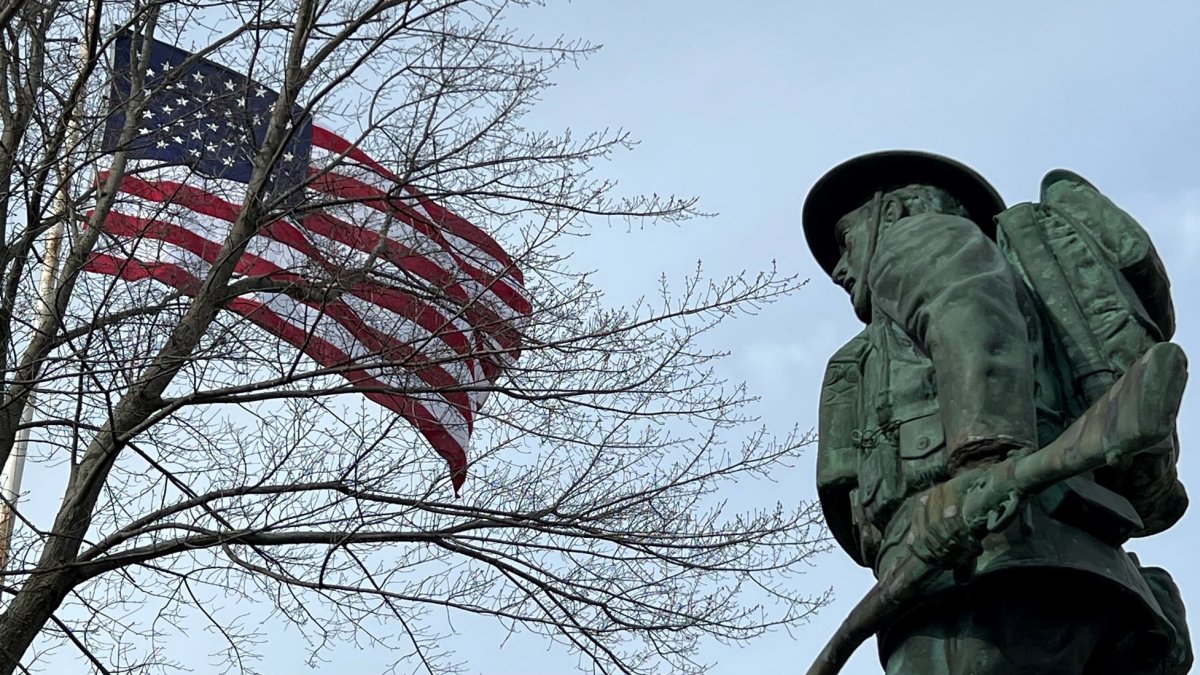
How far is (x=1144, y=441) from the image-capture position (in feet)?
10.5

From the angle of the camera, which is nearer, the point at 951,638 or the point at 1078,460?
the point at 1078,460

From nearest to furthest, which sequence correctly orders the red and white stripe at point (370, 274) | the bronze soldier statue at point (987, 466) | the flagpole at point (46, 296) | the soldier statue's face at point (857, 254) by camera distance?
the bronze soldier statue at point (987, 466) → the soldier statue's face at point (857, 254) → the flagpole at point (46, 296) → the red and white stripe at point (370, 274)

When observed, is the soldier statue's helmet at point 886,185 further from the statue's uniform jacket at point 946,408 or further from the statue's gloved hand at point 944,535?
the statue's gloved hand at point 944,535

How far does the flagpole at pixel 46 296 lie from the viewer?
27.9 feet

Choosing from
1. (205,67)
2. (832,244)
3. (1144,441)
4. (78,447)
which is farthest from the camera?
(205,67)

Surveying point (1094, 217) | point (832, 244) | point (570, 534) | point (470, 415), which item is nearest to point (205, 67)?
point (470, 415)

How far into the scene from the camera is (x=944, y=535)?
3570 millimetres

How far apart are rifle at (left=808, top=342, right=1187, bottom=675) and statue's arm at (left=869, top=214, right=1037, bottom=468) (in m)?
0.12

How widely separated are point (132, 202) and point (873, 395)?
623 centimetres

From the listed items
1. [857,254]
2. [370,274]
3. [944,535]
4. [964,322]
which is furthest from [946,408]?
[370,274]

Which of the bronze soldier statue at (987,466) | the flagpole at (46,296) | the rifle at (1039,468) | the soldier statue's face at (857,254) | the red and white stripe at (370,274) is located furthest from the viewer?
the red and white stripe at (370,274)

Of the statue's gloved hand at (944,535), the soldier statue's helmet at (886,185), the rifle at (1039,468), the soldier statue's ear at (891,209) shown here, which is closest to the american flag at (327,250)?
the soldier statue's helmet at (886,185)

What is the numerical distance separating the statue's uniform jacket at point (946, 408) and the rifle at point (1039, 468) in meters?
0.11

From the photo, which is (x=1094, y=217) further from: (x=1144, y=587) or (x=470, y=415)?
(x=470, y=415)
